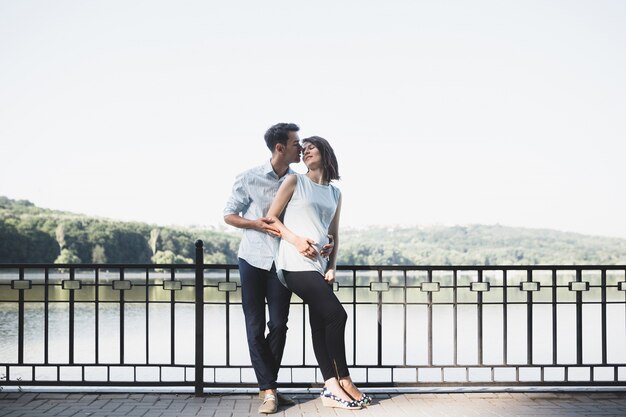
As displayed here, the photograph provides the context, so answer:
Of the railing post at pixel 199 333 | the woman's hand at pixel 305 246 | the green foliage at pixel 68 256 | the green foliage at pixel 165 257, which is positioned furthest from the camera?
the green foliage at pixel 68 256

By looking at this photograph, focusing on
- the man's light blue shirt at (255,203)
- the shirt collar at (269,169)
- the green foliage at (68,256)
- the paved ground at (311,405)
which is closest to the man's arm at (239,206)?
the man's light blue shirt at (255,203)

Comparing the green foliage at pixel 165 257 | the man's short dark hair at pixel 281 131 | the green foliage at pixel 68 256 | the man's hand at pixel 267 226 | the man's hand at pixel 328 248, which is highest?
the man's short dark hair at pixel 281 131

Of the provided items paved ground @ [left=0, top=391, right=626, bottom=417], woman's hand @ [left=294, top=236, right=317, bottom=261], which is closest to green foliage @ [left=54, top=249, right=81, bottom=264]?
paved ground @ [left=0, top=391, right=626, bottom=417]

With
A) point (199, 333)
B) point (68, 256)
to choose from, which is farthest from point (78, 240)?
point (199, 333)

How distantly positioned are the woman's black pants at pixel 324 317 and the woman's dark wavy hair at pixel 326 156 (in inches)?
23.5

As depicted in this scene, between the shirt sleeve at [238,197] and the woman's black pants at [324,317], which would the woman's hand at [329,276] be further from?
the shirt sleeve at [238,197]

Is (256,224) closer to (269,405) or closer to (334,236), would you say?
(334,236)

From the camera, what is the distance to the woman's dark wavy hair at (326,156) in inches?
161

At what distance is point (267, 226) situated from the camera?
4016 mm

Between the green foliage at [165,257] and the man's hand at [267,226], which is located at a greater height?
the man's hand at [267,226]

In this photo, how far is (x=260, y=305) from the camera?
415 centimetres

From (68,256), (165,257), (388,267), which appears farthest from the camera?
(68,256)

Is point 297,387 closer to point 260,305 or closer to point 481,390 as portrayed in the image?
point 260,305

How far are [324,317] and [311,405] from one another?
64 cm
